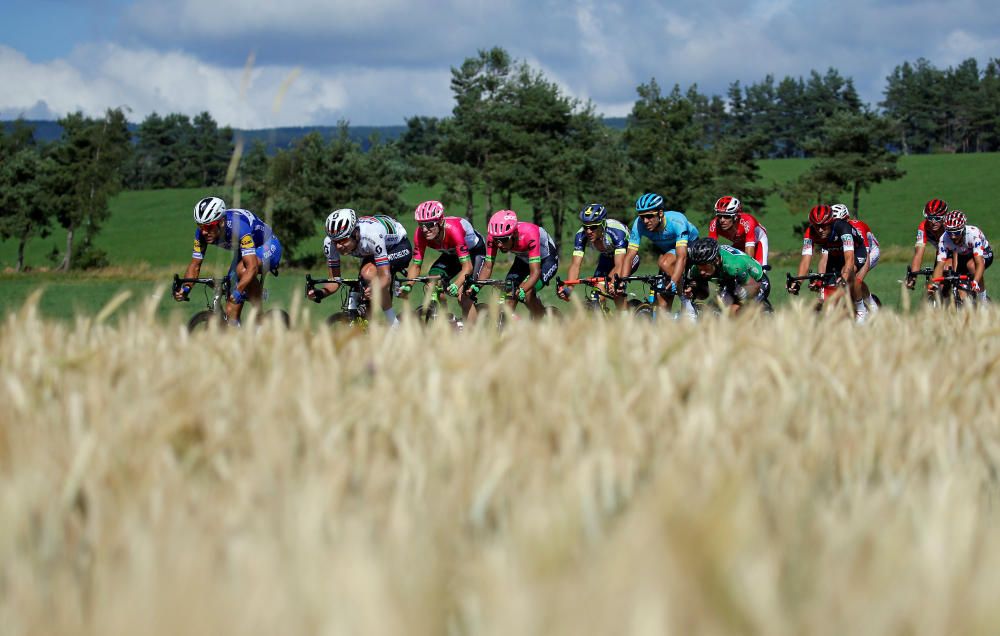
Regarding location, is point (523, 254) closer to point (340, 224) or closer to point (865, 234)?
point (340, 224)

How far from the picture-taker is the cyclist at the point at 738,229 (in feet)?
49.6

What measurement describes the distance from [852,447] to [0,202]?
7795cm

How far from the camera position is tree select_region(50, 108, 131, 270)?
234 ft

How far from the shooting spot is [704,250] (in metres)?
13.2

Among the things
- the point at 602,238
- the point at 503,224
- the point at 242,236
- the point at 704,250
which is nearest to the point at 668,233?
the point at 602,238

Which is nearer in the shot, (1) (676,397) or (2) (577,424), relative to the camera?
(2) (577,424)

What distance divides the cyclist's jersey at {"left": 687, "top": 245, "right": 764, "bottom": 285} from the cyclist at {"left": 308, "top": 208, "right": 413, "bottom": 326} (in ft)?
12.9

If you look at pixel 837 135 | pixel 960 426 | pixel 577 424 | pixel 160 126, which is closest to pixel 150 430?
pixel 577 424

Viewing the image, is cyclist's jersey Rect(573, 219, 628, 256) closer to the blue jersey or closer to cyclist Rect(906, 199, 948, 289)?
the blue jersey

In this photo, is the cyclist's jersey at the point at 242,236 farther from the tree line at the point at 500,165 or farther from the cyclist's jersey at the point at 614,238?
the tree line at the point at 500,165

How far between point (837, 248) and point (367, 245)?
6.63 meters

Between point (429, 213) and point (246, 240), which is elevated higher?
point (429, 213)

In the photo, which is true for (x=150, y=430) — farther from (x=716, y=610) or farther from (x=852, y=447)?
(x=852, y=447)

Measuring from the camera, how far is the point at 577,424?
2.62 m
